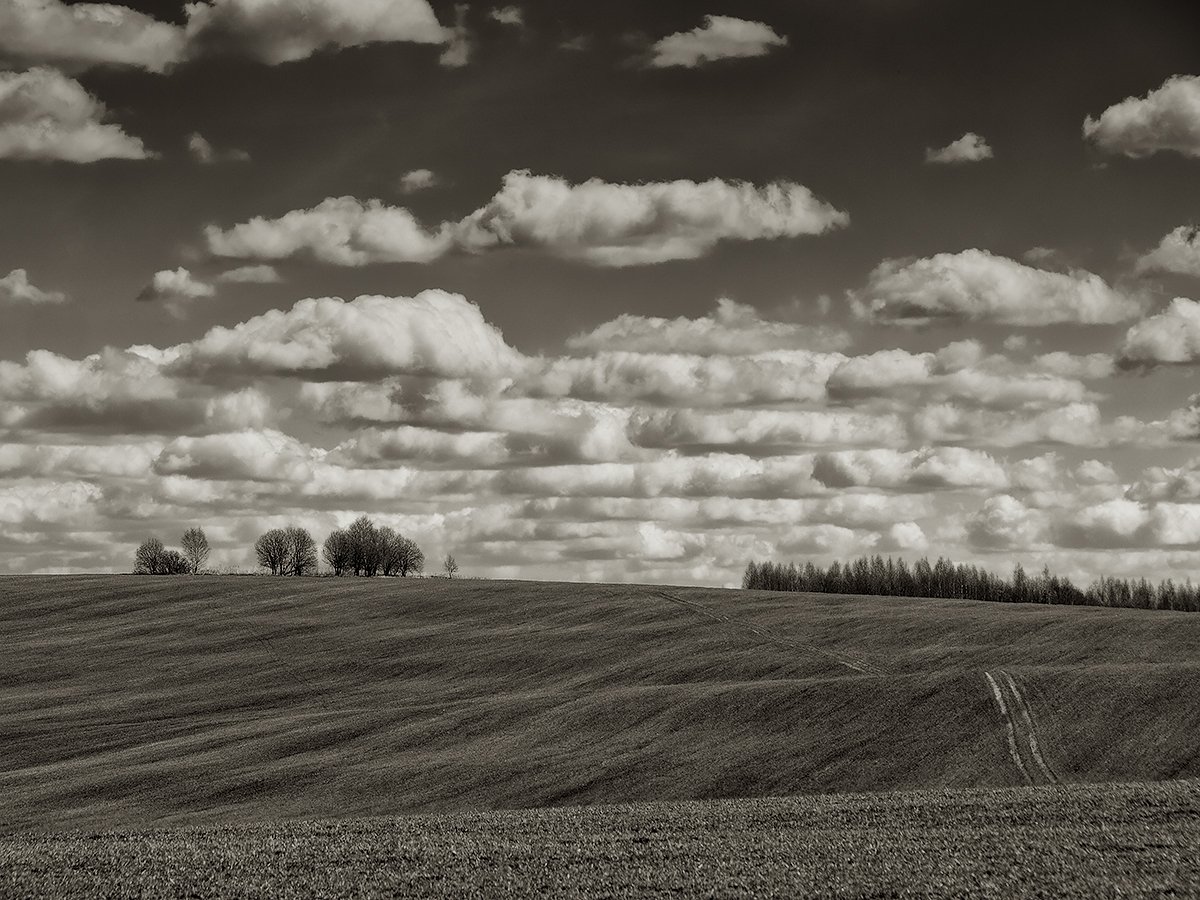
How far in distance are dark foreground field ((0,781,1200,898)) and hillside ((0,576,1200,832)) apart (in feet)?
48.9

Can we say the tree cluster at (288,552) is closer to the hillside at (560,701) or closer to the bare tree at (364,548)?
the bare tree at (364,548)

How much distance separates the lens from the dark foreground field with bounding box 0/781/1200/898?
16625 millimetres

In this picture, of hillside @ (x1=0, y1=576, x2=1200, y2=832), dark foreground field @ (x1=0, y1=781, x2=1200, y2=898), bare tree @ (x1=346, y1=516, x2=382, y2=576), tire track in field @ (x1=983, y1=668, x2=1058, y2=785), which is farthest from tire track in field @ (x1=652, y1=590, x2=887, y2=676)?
bare tree @ (x1=346, y1=516, x2=382, y2=576)

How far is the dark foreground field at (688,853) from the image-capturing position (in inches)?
655

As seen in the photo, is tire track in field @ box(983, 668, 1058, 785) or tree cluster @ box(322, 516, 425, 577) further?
tree cluster @ box(322, 516, 425, 577)

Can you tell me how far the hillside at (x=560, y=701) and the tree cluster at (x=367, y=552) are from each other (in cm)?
5374

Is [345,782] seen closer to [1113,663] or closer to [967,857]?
[967,857]

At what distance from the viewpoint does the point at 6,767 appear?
45.2 metres

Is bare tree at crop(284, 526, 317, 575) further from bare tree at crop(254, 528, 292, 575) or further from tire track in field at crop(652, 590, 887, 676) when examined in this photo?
tire track in field at crop(652, 590, 887, 676)

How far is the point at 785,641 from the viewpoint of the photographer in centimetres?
5938

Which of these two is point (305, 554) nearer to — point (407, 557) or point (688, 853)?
point (407, 557)

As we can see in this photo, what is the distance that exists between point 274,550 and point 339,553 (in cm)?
696

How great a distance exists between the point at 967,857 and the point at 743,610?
51.0 metres

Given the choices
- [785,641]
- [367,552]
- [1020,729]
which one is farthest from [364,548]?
[1020,729]
